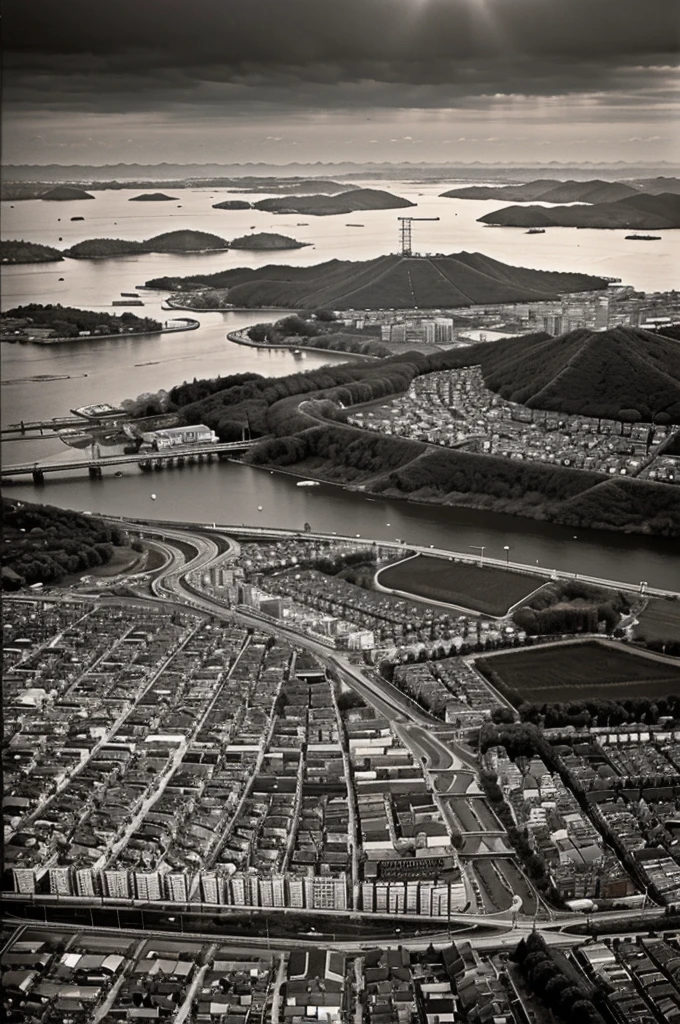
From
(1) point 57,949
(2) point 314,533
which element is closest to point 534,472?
(2) point 314,533

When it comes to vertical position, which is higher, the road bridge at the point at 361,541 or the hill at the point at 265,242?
the hill at the point at 265,242

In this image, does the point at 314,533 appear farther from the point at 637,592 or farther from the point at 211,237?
the point at 211,237

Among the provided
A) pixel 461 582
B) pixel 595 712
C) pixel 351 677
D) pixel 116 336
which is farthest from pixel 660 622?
pixel 116 336

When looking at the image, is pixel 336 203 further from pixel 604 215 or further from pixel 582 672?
pixel 582 672

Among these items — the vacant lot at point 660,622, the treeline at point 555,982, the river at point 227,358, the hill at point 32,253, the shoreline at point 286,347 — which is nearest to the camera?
the treeline at point 555,982

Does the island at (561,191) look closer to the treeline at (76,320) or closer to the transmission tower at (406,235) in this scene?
the transmission tower at (406,235)

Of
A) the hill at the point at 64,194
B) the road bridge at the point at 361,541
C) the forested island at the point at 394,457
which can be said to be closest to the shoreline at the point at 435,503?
the forested island at the point at 394,457

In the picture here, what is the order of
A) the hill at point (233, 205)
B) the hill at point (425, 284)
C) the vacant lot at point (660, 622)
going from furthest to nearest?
the hill at point (233, 205), the hill at point (425, 284), the vacant lot at point (660, 622)
